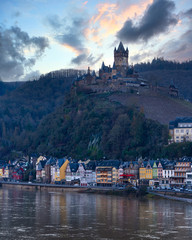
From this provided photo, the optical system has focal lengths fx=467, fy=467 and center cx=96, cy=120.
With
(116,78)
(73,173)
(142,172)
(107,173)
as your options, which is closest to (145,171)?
(142,172)

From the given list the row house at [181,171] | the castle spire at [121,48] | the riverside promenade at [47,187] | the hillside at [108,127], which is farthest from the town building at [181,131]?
the castle spire at [121,48]

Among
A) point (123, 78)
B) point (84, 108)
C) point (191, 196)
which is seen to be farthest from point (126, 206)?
point (123, 78)

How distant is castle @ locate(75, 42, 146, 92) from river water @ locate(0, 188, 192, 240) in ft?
213

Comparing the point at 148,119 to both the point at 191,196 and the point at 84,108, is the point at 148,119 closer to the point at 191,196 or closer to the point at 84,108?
the point at 84,108

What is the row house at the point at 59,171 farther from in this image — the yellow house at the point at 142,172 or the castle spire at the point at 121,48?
the castle spire at the point at 121,48

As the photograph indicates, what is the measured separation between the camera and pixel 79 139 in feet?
353

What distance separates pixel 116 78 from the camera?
124688 mm

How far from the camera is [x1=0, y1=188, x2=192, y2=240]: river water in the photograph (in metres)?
37.2

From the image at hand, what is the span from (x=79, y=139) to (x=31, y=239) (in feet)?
237

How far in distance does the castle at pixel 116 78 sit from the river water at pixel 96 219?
64915 mm

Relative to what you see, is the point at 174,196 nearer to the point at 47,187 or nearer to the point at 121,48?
the point at 47,187

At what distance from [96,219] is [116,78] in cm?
8319

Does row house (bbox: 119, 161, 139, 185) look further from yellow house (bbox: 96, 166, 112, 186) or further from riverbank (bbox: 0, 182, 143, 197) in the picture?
riverbank (bbox: 0, 182, 143, 197)

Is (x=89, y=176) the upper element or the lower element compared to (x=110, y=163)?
lower
